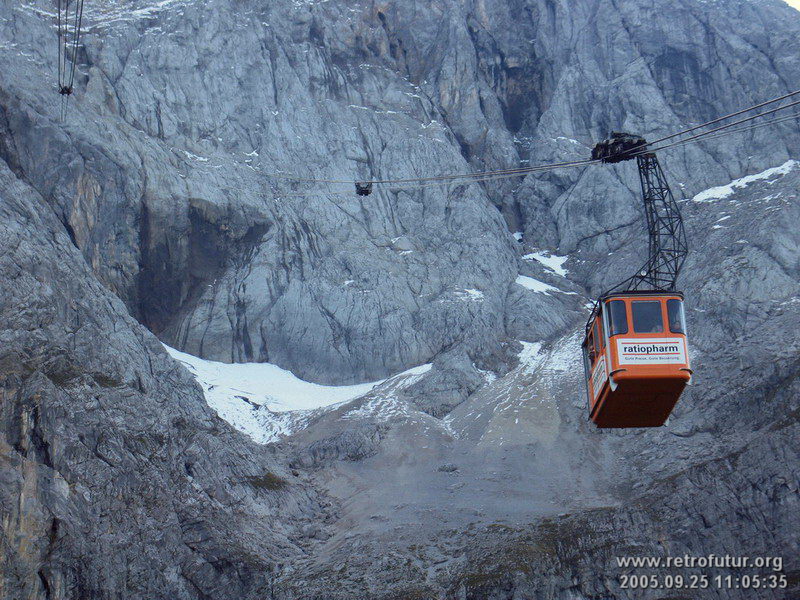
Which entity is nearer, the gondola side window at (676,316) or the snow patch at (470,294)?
the gondola side window at (676,316)

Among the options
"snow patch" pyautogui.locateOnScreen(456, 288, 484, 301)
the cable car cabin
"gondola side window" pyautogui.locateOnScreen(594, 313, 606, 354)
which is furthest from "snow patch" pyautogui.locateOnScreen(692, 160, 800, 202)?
the cable car cabin

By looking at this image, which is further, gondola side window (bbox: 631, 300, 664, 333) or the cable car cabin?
gondola side window (bbox: 631, 300, 664, 333)

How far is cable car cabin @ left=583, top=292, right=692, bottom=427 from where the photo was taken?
86.1 feet

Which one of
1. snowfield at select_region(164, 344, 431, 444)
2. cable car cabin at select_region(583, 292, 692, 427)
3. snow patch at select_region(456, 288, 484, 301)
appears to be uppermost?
snow patch at select_region(456, 288, 484, 301)

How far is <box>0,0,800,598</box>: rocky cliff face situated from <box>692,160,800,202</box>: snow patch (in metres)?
1.11

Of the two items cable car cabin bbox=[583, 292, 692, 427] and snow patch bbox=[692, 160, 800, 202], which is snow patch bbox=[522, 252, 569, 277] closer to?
snow patch bbox=[692, 160, 800, 202]

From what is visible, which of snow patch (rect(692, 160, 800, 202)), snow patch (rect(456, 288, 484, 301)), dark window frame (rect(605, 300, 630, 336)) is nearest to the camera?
dark window frame (rect(605, 300, 630, 336))

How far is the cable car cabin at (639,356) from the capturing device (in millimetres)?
26250

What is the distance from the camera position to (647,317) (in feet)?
88.4

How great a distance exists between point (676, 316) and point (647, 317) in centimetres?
101

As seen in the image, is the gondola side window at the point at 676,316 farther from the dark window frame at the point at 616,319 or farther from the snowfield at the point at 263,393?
the snowfield at the point at 263,393
